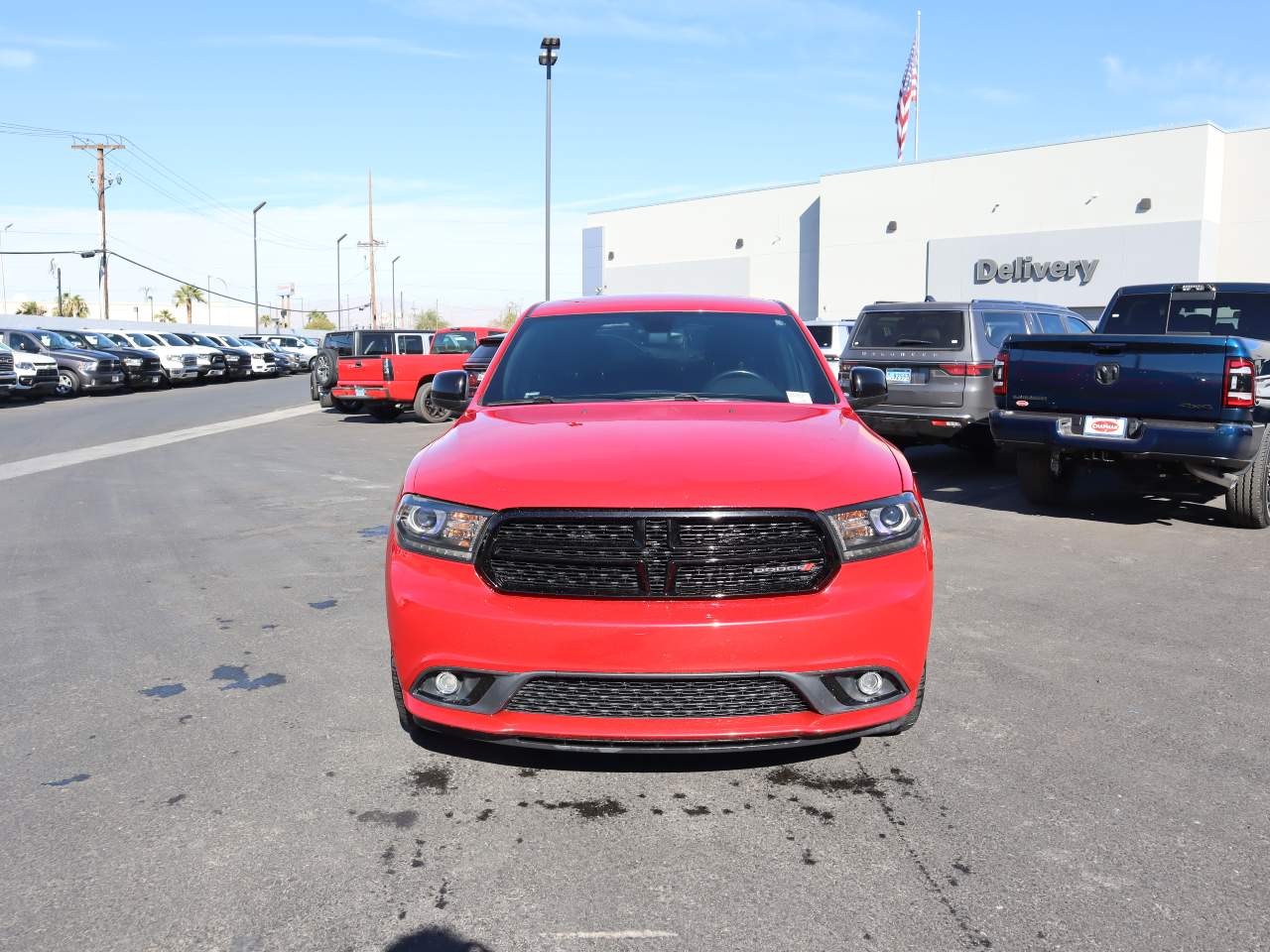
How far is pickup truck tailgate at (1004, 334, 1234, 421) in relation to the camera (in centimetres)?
751

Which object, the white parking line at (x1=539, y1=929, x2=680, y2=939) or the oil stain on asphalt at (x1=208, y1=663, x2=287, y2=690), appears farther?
the oil stain on asphalt at (x1=208, y1=663, x2=287, y2=690)

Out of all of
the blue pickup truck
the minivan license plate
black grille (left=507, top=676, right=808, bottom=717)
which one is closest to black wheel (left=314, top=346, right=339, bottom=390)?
the blue pickup truck

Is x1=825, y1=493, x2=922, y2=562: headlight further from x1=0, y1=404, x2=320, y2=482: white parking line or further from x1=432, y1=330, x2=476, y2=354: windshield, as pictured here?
x1=432, y1=330, x2=476, y2=354: windshield

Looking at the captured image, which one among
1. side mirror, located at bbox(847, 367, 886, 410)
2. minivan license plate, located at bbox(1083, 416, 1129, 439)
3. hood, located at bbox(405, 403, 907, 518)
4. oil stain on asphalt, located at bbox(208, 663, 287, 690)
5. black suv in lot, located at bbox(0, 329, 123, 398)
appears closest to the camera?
hood, located at bbox(405, 403, 907, 518)

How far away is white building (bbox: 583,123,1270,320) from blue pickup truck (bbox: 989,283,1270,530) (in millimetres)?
33888

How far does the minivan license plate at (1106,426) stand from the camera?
7902 millimetres

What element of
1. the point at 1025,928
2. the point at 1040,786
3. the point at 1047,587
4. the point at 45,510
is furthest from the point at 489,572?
the point at 45,510

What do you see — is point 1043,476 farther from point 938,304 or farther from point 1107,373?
point 938,304

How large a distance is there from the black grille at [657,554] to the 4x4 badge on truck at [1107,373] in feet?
18.9

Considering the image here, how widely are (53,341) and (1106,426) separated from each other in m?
27.6

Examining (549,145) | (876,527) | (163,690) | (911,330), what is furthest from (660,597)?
(549,145)

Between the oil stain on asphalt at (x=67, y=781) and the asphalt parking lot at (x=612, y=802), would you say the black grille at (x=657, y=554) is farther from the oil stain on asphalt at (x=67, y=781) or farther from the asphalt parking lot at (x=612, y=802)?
the oil stain on asphalt at (x=67, y=781)

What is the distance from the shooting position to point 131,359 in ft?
94.2

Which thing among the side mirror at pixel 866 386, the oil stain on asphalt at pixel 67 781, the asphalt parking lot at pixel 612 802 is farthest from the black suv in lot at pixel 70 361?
the side mirror at pixel 866 386
